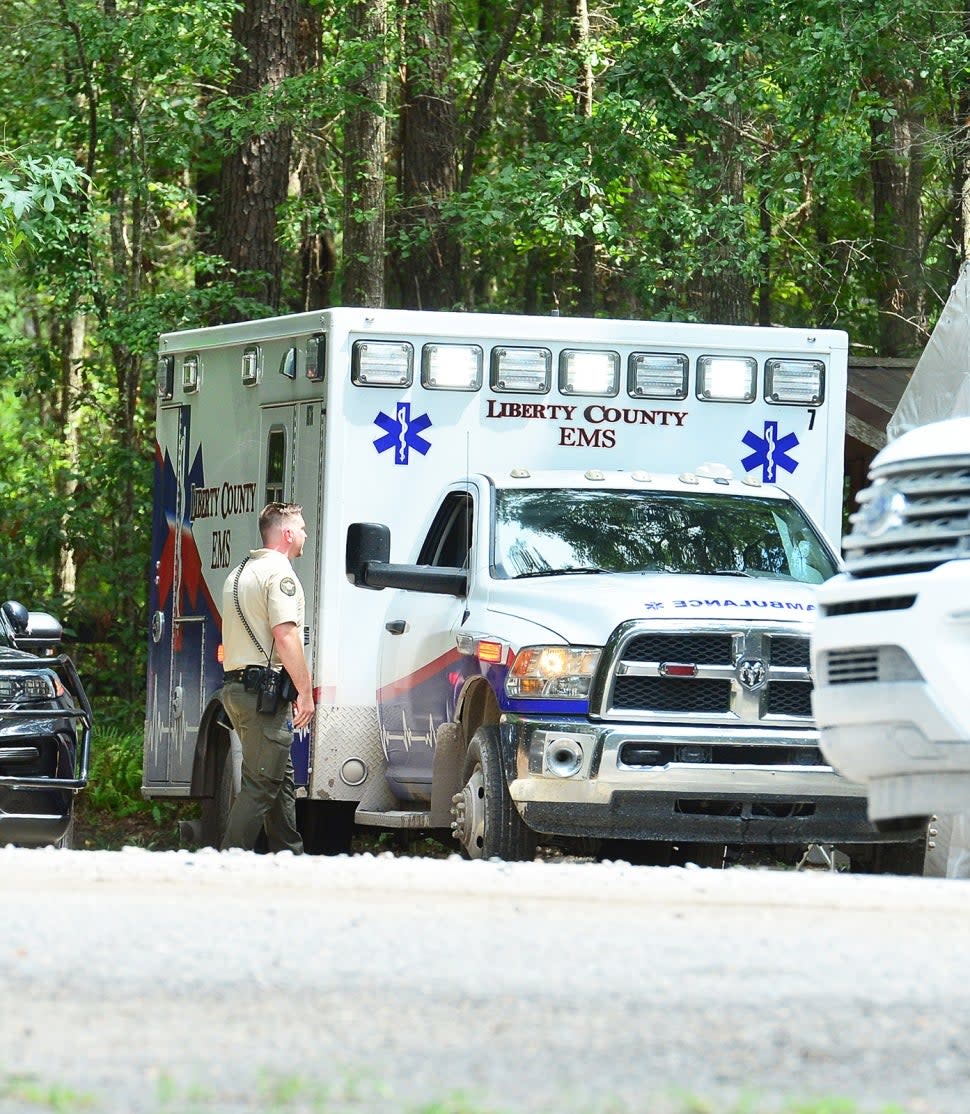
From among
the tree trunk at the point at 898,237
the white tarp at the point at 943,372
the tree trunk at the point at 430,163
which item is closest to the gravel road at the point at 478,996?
the white tarp at the point at 943,372

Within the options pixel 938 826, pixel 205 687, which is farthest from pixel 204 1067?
pixel 205 687

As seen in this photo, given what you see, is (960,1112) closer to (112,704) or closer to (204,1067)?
(204,1067)

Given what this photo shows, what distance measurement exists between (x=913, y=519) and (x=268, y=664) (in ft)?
14.6

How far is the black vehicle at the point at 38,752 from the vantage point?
10398 mm

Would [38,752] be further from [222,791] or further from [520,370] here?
[520,370]

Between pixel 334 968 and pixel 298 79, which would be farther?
pixel 298 79

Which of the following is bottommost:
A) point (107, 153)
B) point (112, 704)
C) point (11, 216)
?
point (112, 704)

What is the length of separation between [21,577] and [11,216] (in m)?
8.26

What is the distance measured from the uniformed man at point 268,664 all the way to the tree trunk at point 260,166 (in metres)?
9.52

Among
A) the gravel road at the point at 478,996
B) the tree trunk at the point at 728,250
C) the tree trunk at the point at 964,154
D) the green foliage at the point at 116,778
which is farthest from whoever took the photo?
the tree trunk at the point at 728,250

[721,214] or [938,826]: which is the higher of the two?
[721,214]

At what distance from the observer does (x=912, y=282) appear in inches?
907

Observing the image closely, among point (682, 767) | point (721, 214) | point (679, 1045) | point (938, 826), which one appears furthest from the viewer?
point (721, 214)

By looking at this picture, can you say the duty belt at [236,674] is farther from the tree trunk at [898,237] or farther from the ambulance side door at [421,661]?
the tree trunk at [898,237]
